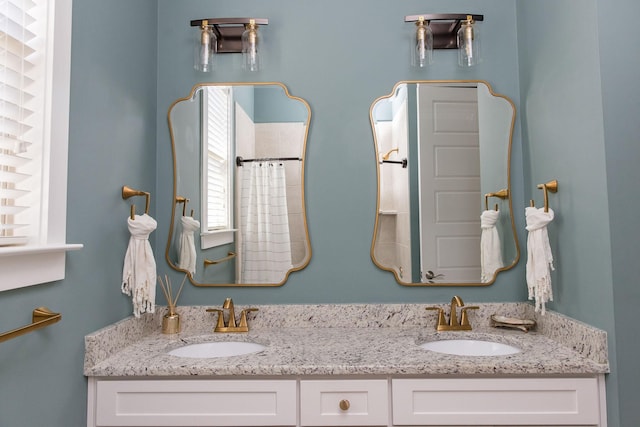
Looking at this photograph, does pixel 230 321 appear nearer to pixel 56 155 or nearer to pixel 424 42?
pixel 56 155

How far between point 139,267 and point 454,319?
122 centimetres

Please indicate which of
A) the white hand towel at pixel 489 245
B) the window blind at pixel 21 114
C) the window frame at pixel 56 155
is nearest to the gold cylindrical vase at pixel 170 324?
the window frame at pixel 56 155

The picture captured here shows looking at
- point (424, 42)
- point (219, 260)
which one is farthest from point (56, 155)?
point (424, 42)

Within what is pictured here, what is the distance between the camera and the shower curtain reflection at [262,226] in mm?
1903

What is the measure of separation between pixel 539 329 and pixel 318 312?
862mm

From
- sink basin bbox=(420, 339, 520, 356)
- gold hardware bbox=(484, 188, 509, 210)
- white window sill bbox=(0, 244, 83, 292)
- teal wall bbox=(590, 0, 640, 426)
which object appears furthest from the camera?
gold hardware bbox=(484, 188, 509, 210)

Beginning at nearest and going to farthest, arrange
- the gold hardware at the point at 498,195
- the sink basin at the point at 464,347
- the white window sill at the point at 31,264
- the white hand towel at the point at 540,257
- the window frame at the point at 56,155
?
the white window sill at the point at 31,264 < the window frame at the point at 56,155 < the white hand towel at the point at 540,257 < the sink basin at the point at 464,347 < the gold hardware at the point at 498,195

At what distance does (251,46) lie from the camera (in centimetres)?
187

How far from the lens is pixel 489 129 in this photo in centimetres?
191

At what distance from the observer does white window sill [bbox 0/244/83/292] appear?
103 centimetres

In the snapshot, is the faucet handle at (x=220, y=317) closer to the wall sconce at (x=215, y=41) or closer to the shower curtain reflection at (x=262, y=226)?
the shower curtain reflection at (x=262, y=226)

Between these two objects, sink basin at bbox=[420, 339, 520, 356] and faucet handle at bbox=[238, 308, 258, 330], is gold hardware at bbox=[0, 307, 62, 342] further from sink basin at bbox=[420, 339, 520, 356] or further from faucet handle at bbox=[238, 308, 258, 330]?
sink basin at bbox=[420, 339, 520, 356]

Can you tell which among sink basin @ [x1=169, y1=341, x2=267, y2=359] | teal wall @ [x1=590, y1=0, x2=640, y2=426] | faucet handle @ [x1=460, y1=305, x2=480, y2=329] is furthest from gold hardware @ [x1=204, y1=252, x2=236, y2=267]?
teal wall @ [x1=590, y1=0, x2=640, y2=426]

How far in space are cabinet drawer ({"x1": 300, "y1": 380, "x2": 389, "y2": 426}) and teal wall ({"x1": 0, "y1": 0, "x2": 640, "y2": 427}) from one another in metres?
0.57
